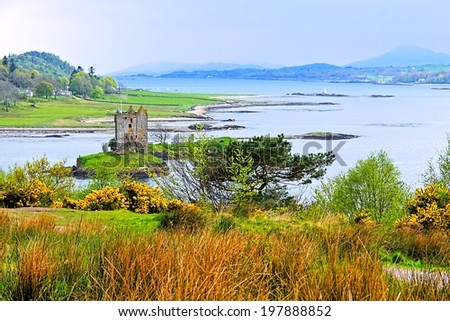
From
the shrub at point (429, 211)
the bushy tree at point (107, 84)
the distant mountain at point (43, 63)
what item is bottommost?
the shrub at point (429, 211)

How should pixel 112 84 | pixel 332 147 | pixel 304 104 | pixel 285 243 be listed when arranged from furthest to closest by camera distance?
1. pixel 304 104
2. pixel 112 84
3. pixel 332 147
4. pixel 285 243

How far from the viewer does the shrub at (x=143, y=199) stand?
355 inches

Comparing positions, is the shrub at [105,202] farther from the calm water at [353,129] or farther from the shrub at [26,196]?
the calm water at [353,129]

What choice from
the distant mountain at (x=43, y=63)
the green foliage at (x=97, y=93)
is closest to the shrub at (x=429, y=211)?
the green foliage at (x=97, y=93)

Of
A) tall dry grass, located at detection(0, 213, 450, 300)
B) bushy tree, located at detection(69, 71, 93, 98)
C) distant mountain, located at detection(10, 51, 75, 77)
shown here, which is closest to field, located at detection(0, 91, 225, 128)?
bushy tree, located at detection(69, 71, 93, 98)

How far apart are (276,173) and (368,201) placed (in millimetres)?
4039

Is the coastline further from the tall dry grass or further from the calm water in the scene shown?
the tall dry grass

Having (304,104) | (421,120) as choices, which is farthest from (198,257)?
(304,104)

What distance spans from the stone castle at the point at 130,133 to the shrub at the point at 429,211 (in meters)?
26.4

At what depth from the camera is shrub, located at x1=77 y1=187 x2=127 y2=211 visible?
29.9 ft

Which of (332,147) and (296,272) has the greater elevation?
(296,272)

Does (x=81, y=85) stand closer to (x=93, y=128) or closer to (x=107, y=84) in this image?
(x=107, y=84)
